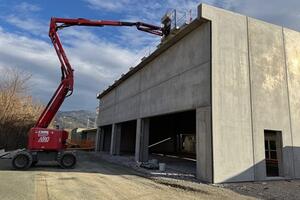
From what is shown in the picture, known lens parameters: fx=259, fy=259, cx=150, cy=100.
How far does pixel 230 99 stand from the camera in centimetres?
1345

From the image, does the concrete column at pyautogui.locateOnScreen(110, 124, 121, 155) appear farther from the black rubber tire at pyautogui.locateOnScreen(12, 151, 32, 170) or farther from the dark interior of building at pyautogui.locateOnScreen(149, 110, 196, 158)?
the black rubber tire at pyautogui.locateOnScreen(12, 151, 32, 170)

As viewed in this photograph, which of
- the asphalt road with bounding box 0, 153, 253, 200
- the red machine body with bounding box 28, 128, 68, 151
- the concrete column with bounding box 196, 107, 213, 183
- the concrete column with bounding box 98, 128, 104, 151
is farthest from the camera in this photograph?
the concrete column with bounding box 98, 128, 104, 151

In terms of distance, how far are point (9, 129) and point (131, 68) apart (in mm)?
17114

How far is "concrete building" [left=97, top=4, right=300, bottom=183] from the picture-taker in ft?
42.6

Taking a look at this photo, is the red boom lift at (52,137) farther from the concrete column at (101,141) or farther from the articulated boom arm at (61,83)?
the concrete column at (101,141)

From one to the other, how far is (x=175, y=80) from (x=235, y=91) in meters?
4.22

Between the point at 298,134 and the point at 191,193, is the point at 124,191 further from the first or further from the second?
the point at 298,134

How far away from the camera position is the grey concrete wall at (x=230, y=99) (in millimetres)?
12742

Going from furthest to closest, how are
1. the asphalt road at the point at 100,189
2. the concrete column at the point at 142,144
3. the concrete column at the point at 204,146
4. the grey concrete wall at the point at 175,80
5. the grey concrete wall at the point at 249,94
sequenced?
the concrete column at the point at 142,144 < the grey concrete wall at the point at 175,80 < the grey concrete wall at the point at 249,94 < the concrete column at the point at 204,146 < the asphalt road at the point at 100,189

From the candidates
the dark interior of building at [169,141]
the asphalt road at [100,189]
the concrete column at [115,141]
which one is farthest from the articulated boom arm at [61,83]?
the dark interior of building at [169,141]

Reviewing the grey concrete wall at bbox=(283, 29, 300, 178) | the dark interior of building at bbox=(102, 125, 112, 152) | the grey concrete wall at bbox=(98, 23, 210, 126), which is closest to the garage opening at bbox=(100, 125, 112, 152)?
the dark interior of building at bbox=(102, 125, 112, 152)

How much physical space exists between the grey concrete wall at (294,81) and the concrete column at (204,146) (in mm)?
5862

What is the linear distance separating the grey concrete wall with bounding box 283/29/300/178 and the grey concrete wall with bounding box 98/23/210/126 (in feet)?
19.7

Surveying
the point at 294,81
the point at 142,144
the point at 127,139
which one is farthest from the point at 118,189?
the point at 127,139
